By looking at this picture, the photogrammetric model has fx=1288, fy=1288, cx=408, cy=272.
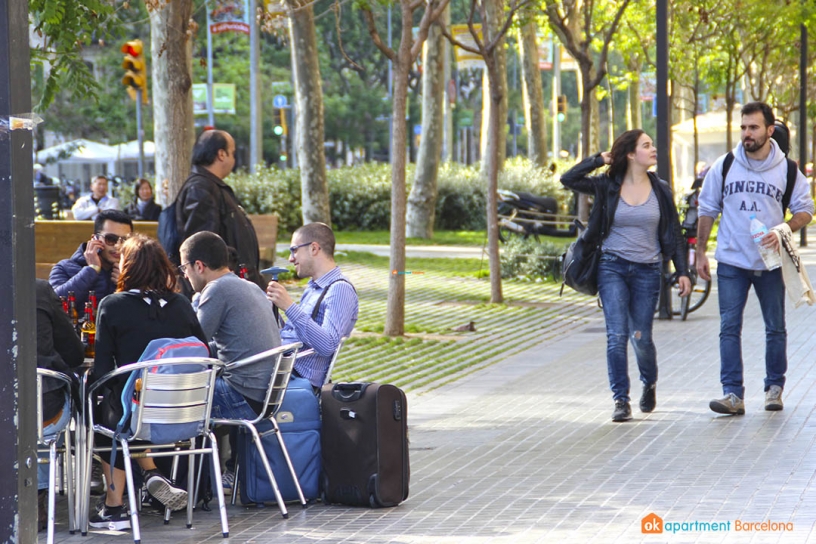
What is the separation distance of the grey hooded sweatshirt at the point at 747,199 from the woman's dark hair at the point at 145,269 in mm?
3703

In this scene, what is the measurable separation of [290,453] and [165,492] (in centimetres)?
68

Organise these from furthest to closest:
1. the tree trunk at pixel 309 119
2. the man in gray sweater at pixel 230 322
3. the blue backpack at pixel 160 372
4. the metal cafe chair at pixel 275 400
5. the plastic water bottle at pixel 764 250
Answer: the tree trunk at pixel 309 119 → the plastic water bottle at pixel 764 250 → the man in gray sweater at pixel 230 322 → the metal cafe chair at pixel 275 400 → the blue backpack at pixel 160 372

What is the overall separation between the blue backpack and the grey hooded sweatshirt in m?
3.75

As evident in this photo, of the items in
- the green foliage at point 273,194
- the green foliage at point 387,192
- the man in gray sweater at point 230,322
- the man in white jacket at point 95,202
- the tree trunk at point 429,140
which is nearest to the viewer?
the man in gray sweater at point 230,322

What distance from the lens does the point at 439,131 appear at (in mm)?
26453

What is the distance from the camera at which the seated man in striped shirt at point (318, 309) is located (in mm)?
6438

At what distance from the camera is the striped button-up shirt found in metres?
6.42

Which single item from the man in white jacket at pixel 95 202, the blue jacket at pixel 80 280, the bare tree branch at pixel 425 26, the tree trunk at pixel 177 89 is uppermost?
the bare tree branch at pixel 425 26

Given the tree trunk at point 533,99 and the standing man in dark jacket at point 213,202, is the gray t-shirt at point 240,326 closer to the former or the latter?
the standing man in dark jacket at point 213,202

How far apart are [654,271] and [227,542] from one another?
357cm

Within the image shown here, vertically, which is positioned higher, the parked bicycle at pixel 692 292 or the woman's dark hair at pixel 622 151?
the woman's dark hair at pixel 622 151

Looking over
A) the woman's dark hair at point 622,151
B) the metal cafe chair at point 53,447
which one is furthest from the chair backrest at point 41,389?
the woman's dark hair at point 622,151

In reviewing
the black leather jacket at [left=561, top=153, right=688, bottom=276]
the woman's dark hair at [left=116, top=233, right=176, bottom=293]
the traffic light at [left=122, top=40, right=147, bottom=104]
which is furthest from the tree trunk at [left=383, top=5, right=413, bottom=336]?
the traffic light at [left=122, top=40, right=147, bottom=104]

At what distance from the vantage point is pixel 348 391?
6156 mm
